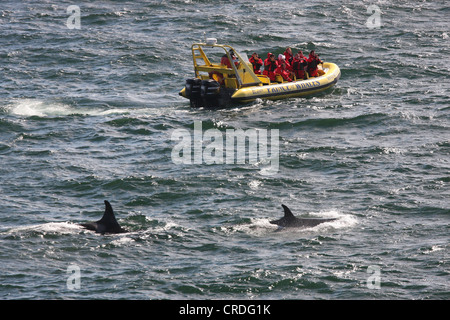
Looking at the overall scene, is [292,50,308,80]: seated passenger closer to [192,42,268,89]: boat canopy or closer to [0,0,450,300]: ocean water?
[0,0,450,300]: ocean water

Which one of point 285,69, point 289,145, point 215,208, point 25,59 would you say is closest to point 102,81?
point 25,59

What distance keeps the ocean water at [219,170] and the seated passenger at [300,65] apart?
3.73 ft

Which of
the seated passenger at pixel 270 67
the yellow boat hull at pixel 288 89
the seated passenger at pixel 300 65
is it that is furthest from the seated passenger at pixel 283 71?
the yellow boat hull at pixel 288 89

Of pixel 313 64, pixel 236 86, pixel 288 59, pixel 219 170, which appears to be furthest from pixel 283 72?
pixel 219 170

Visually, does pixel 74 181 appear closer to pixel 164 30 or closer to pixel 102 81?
pixel 102 81

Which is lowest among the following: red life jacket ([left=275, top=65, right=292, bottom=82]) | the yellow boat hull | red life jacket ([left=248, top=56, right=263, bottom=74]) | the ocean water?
the ocean water

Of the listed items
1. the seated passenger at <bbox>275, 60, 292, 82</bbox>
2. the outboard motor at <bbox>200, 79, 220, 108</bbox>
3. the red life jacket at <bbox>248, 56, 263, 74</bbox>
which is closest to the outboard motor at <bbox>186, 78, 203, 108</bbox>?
the outboard motor at <bbox>200, 79, 220, 108</bbox>

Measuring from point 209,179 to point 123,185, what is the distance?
8.26 feet

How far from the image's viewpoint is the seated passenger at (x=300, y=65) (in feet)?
108

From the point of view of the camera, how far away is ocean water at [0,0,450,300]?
17.9 metres

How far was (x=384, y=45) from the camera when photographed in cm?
4003

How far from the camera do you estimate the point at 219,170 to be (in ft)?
82.1

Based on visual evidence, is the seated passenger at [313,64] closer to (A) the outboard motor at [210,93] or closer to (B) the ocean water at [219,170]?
(B) the ocean water at [219,170]

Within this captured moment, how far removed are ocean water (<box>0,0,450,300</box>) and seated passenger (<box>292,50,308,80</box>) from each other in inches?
44.8
